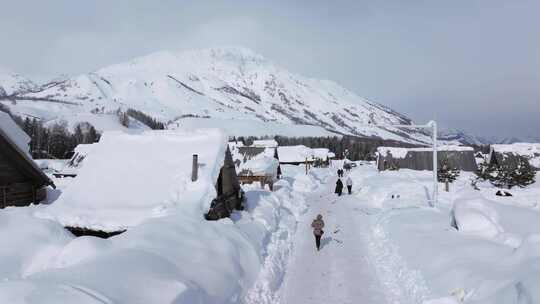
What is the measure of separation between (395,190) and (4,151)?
2578cm

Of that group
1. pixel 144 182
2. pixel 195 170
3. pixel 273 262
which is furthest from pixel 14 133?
pixel 273 262

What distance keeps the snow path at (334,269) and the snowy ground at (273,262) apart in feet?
0.14

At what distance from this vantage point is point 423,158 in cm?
7488

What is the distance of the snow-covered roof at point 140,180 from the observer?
17.5 meters

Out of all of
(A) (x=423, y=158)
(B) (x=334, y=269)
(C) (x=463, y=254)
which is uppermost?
(A) (x=423, y=158)

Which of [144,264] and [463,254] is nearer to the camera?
[144,264]

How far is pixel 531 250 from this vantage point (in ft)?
37.2

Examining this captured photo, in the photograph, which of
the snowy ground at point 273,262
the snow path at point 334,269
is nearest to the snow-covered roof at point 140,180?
the snowy ground at point 273,262

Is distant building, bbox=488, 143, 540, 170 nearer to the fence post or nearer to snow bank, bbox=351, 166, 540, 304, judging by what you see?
snow bank, bbox=351, 166, 540, 304

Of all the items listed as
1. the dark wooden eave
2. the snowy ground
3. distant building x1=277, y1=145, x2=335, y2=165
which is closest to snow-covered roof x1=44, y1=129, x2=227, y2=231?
the snowy ground

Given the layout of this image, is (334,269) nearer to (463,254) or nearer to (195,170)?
(463,254)

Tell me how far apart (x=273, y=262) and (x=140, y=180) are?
7.25 meters

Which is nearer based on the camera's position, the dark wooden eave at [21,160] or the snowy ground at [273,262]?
the snowy ground at [273,262]

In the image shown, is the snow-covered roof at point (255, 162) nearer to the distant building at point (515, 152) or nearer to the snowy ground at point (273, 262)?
the snowy ground at point (273, 262)
